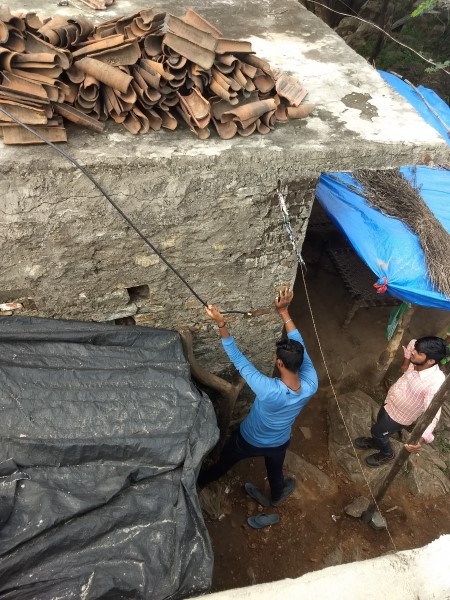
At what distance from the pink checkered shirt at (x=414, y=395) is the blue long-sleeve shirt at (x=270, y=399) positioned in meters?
1.24

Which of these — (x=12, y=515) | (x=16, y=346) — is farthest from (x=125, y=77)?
(x=12, y=515)

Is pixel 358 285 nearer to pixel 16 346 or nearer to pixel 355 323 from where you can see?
pixel 355 323

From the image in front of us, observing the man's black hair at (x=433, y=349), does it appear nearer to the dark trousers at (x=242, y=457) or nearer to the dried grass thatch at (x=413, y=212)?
the dried grass thatch at (x=413, y=212)

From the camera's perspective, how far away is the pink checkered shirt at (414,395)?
392 centimetres

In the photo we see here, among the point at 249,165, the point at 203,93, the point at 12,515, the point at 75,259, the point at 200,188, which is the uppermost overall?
the point at 203,93

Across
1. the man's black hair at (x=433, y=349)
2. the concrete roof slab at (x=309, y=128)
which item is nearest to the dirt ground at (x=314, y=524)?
the man's black hair at (x=433, y=349)

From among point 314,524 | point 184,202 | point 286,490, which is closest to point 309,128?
point 184,202

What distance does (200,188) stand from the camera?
2.65 metres

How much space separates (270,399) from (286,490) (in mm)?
1781

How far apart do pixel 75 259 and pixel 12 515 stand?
144cm

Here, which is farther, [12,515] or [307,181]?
[307,181]

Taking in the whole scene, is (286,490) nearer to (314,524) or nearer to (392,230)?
(314,524)

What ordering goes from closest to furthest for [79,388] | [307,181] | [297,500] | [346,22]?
[79,388]
[307,181]
[297,500]
[346,22]

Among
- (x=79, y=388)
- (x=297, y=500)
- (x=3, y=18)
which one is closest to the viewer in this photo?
(x=3, y=18)
